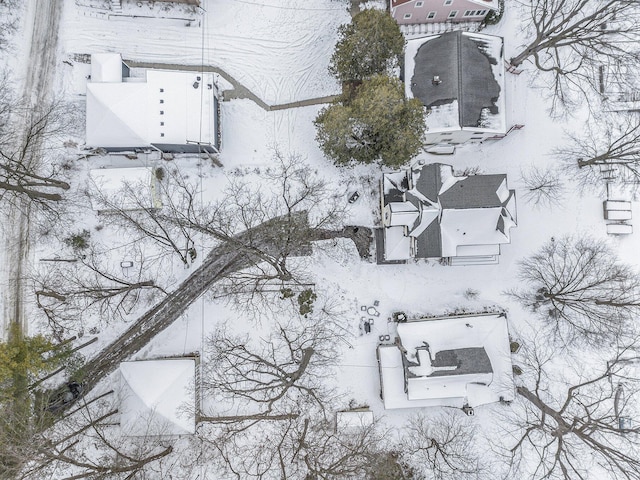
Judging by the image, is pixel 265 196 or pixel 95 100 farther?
pixel 265 196

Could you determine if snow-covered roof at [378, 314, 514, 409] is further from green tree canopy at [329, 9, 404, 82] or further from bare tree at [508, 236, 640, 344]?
green tree canopy at [329, 9, 404, 82]

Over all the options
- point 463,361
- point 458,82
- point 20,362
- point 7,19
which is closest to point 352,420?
point 463,361

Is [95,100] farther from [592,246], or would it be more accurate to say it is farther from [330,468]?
[592,246]

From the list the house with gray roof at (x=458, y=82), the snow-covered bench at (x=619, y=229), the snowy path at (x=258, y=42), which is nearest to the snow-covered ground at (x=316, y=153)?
the snowy path at (x=258, y=42)

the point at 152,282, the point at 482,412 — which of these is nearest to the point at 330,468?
the point at 482,412

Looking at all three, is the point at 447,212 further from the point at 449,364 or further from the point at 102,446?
the point at 102,446

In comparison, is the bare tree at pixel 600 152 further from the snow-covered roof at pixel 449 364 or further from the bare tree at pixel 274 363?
the bare tree at pixel 274 363
